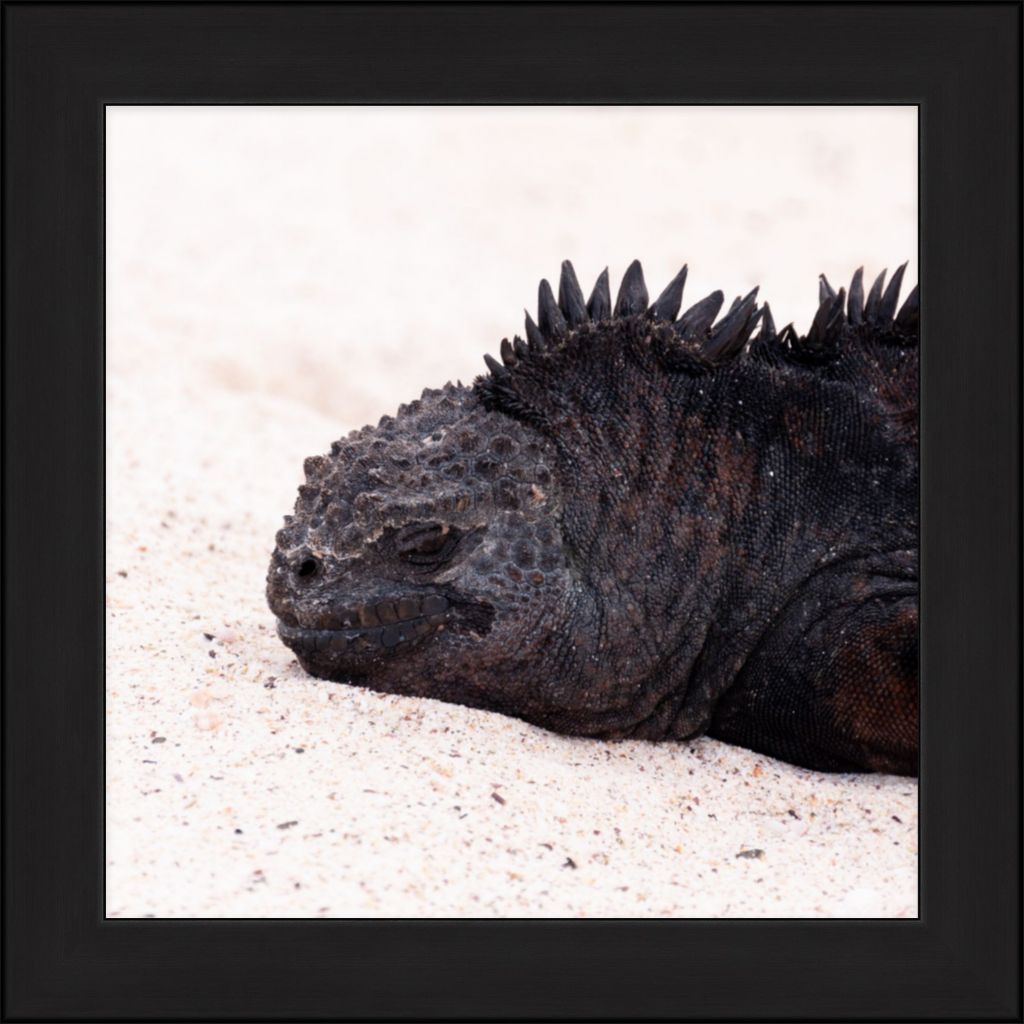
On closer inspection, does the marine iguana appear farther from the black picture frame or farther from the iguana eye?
the black picture frame

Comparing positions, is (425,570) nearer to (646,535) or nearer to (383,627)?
(383,627)

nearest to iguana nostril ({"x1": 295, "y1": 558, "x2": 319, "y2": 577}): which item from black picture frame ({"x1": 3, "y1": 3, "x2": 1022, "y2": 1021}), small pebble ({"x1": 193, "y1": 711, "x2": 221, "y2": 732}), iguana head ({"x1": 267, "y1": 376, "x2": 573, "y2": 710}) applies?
iguana head ({"x1": 267, "y1": 376, "x2": 573, "y2": 710})

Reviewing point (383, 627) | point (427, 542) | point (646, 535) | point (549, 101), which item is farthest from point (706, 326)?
point (383, 627)

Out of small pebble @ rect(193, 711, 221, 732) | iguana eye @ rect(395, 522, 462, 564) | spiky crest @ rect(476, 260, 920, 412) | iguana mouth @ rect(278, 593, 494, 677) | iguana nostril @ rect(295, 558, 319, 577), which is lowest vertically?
small pebble @ rect(193, 711, 221, 732)

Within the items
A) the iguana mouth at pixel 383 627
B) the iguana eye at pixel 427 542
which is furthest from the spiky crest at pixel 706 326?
the iguana mouth at pixel 383 627

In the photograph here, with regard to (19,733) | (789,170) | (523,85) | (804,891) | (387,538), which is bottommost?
(804,891)

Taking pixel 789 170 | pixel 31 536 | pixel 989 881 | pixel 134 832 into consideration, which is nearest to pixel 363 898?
pixel 134 832

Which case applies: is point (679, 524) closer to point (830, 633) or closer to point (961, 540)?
point (830, 633)
